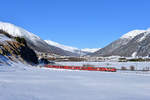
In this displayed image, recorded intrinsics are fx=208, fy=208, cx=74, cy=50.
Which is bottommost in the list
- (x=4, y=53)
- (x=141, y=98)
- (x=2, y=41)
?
(x=141, y=98)

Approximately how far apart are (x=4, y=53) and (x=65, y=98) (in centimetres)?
6040

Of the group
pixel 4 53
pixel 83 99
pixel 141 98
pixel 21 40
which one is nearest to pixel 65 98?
pixel 83 99

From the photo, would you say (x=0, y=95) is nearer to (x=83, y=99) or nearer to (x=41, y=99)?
(x=41, y=99)

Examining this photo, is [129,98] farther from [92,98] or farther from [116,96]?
[92,98]

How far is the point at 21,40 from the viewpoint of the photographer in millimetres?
100375

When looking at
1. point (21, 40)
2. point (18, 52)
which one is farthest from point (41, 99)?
point (21, 40)

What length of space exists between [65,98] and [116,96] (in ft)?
12.2

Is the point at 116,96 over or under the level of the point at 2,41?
under

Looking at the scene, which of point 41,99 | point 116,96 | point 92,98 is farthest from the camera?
point 116,96

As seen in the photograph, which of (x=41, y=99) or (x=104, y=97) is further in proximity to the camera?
(x=104, y=97)

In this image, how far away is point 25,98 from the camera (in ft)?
42.5

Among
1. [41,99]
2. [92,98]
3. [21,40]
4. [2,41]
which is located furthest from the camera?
[21,40]

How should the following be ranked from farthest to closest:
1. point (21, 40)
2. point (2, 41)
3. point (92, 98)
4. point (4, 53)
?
1. point (21, 40)
2. point (2, 41)
3. point (4, 53)
4. point (92, 98)

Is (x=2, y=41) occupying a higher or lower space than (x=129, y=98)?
higher
